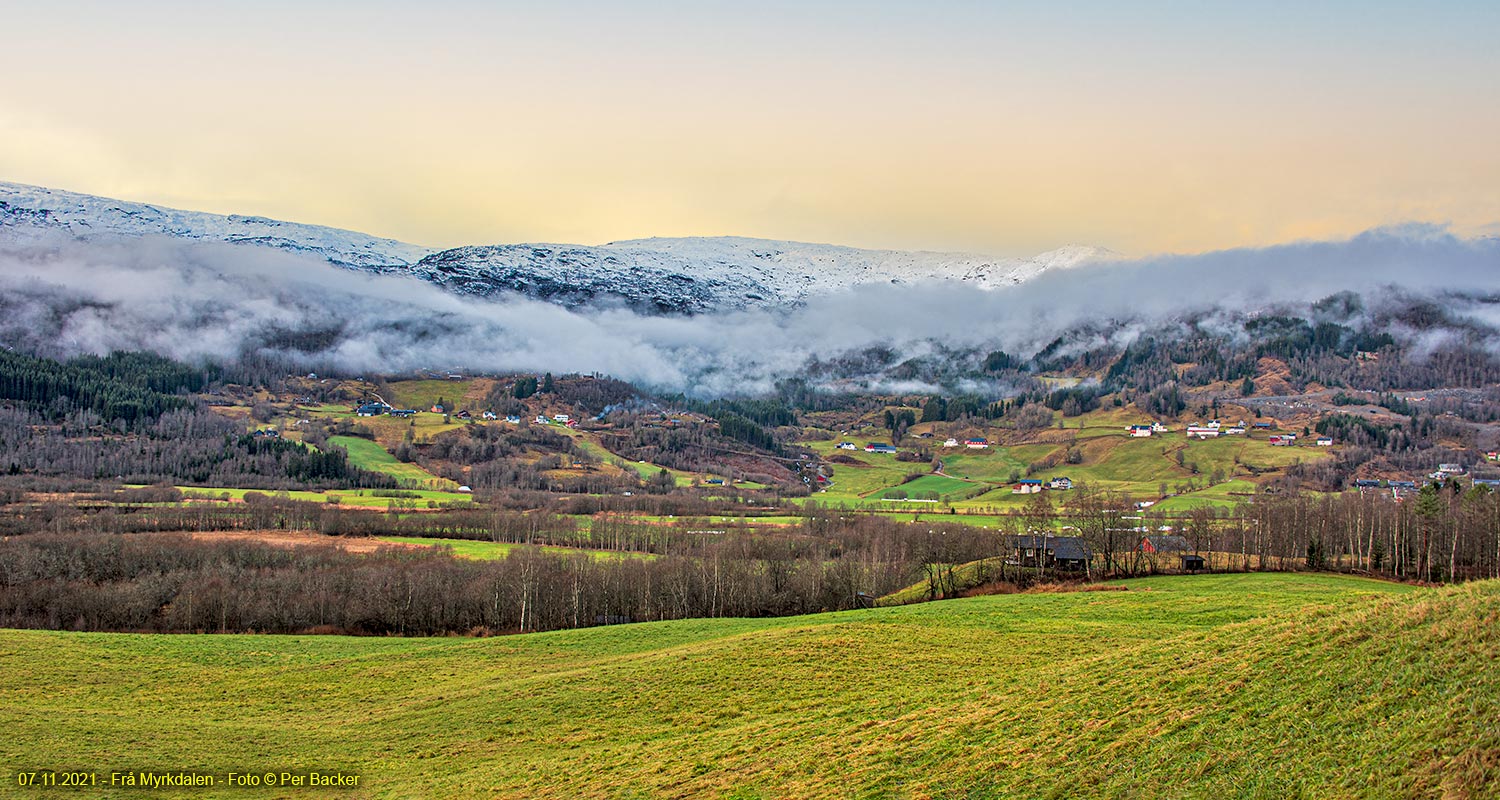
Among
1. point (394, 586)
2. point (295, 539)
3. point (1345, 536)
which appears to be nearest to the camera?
point (394, 586)

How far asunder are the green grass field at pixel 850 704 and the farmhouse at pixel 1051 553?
75.8 ft

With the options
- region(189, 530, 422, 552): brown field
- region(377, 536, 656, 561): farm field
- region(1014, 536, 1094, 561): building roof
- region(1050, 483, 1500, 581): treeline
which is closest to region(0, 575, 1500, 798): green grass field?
region(1014, 536, 1094, 561): building roof

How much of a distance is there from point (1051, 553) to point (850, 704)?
64157 millimetres

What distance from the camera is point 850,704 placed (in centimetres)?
4159

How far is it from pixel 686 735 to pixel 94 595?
87172 mm

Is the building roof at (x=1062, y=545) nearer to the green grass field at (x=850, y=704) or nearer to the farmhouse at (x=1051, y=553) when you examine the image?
the farmhouse at (x=1051, y=553)

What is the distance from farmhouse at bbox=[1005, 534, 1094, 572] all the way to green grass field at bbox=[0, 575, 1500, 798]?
23.1 metres

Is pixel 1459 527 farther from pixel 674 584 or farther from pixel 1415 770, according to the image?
pixel 1415 770

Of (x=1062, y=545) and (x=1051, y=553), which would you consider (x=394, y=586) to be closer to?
(x=1051, y=553)

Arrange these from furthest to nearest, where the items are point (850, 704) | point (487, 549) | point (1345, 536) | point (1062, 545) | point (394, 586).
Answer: point (487, 549) → point (1345, 536) → point (394, 586) → point (1062, 545) → point (850, 704)

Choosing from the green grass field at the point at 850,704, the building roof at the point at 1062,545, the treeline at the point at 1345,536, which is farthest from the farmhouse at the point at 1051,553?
the green grass field at the point at 850,704

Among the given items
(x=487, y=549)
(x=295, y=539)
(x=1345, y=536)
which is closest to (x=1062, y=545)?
(x=1345, y=536)

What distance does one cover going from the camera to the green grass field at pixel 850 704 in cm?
2436

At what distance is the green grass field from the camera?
79.9 feet
